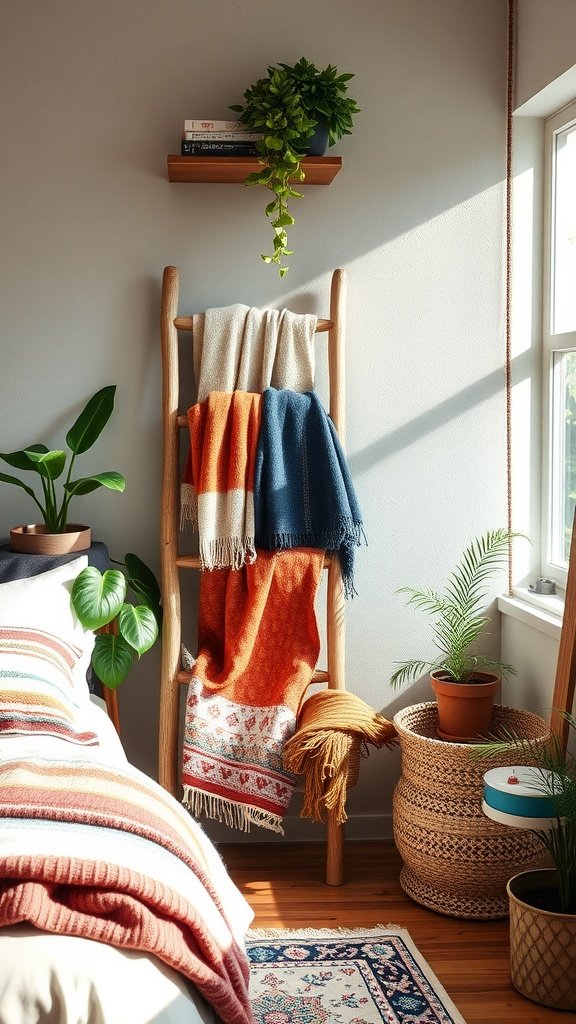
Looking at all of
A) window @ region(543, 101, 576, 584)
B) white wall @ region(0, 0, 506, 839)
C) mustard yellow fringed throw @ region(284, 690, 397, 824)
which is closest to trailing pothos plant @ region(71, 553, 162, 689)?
white wall @ region(0, 0, 506, 839)

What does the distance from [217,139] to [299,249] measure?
390 mm

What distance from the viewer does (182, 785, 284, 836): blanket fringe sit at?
2.64 meters

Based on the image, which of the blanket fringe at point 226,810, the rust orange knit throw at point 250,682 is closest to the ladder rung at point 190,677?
the rust orange knit throw at point 250,682

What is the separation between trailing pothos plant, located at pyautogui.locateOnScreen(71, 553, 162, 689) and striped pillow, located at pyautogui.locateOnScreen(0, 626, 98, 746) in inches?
5.9

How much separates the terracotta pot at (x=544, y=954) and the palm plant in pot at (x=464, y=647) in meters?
0.59

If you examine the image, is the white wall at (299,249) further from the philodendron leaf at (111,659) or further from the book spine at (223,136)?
the philodendron leaf at (111,659)

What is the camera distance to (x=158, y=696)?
296cm

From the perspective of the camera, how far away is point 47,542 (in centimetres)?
260

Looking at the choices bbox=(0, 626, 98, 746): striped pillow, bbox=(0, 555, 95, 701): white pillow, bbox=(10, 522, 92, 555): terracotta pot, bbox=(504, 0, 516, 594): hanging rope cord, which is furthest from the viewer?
bbox=(504, 0, 516, 594): hanging rope cord

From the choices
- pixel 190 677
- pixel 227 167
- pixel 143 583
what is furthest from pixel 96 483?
pixel 227 167

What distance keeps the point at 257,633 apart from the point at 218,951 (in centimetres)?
133

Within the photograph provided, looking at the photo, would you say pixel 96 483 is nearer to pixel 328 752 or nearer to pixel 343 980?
pixel 328 752

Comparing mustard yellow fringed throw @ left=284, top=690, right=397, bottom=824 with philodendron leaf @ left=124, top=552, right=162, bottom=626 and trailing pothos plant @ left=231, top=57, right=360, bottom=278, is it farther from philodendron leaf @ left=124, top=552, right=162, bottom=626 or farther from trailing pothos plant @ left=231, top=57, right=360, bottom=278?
trailing pothos plant @ left=231, top=57, right=360, bottom=278

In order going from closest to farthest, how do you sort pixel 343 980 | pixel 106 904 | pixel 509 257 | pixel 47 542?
pixel 106 904, pixel 343 980, pixel 47 542, pixel 509 257
